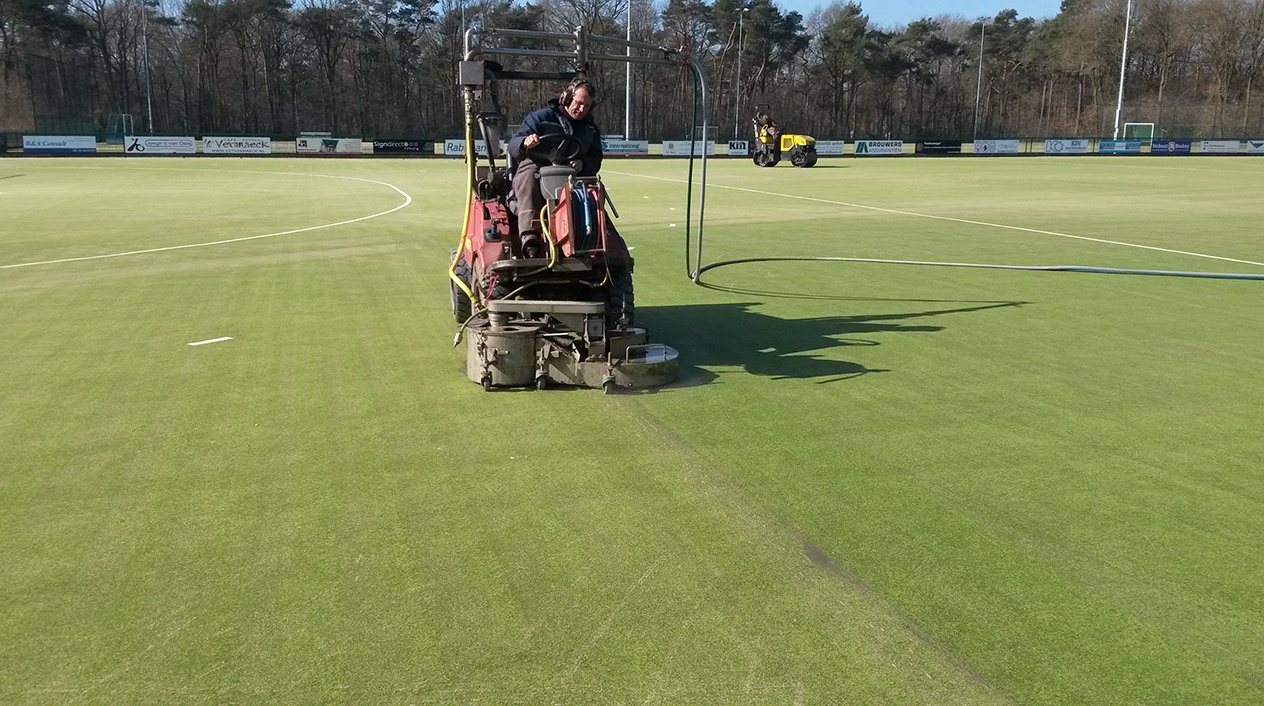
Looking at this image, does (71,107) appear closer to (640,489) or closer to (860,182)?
(860,182)

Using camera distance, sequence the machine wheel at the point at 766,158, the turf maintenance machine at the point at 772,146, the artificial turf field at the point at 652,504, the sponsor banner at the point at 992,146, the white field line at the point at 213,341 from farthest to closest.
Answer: the sponsor banner at the point at 992,146 < the machine wheel at the point at 766,158 < the turf maintenance machine at the point at 772,146 < the white field line at the point at 213,341 < the artificial turf field at the point at 652,504

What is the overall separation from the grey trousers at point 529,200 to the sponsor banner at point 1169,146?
66.5 meters

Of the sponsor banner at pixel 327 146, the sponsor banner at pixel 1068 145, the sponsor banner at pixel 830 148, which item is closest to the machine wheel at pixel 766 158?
the sponsor banner at pixel 830 148

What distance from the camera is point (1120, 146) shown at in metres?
62.7

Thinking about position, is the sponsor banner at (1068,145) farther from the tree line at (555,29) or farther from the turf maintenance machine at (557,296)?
the turf maintenance machine at (557,296)

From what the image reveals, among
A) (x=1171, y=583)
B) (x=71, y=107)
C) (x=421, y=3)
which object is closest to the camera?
(x=1171, y=583)

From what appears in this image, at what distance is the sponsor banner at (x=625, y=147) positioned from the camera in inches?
2181

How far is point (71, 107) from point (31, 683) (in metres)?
92.9

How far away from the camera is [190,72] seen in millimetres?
88062

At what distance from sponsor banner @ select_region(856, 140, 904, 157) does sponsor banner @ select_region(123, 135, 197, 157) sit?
39122 millimetres

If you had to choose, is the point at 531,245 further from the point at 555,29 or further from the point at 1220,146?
the point at 555,29

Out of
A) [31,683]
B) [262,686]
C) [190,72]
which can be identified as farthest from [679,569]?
[190,72]

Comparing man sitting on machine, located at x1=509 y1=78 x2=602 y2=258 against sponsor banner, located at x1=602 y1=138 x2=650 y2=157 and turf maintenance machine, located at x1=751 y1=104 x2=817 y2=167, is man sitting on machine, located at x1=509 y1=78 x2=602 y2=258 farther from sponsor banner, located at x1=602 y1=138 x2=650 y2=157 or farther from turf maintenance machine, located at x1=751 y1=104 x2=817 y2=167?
sponsor banner, located at x1=602 y1=138 x2=650 y2=157

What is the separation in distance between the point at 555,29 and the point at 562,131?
74176 mm
